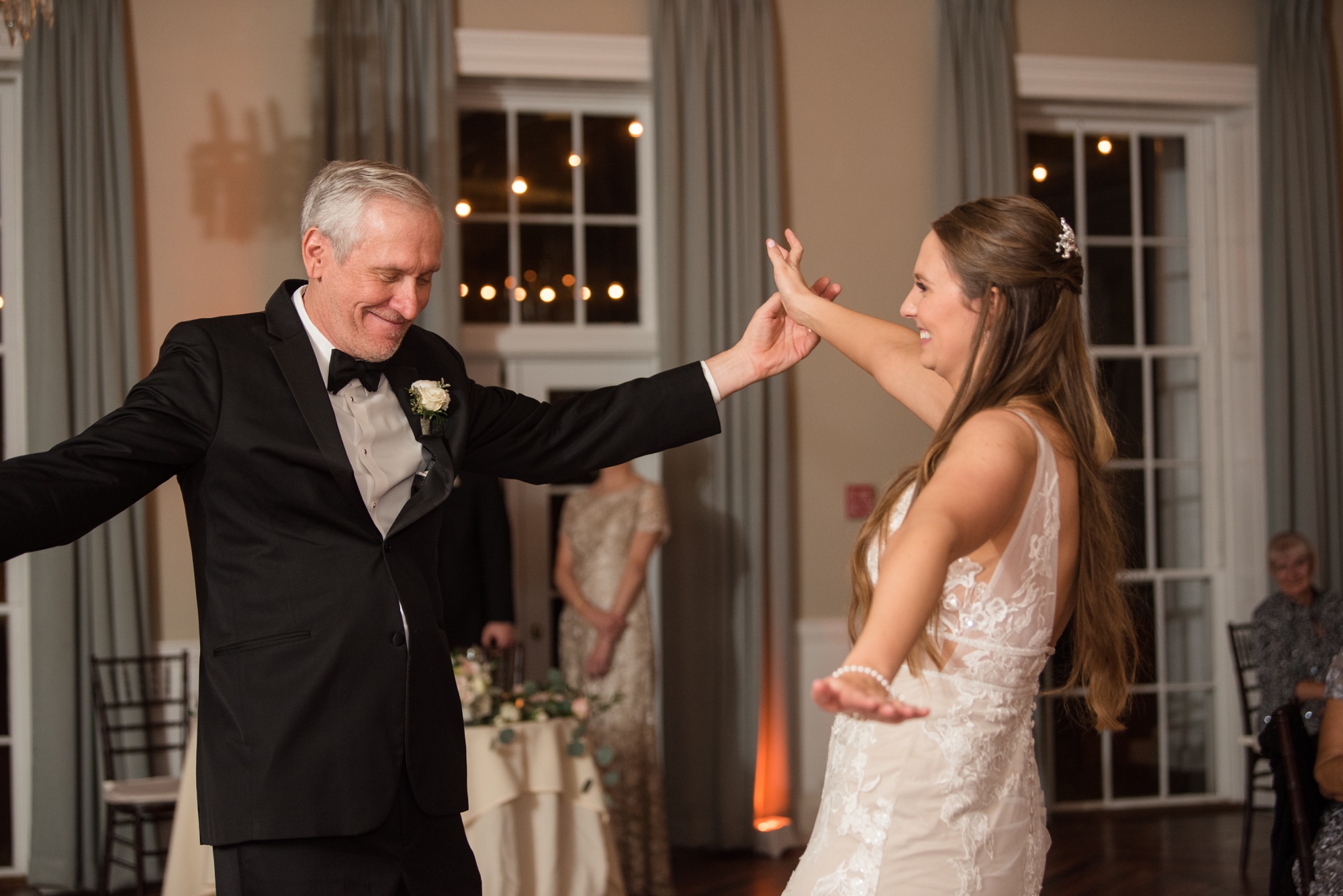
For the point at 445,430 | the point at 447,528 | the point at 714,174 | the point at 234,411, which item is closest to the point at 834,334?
the point at 445,430

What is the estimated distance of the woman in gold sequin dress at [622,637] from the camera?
186 inches

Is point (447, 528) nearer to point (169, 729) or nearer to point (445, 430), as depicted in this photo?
point (169, 729)

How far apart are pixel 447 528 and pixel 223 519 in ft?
10.1

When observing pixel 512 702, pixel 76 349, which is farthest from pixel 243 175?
pixel 512 702

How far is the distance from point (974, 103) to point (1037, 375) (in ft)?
14.2

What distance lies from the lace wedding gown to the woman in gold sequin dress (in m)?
3.12

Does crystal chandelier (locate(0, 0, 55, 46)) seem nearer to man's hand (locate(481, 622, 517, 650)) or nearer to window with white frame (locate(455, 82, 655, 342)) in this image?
window with white frame (locate(455, 82, 655, 342))

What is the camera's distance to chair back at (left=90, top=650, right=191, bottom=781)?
15.4ft

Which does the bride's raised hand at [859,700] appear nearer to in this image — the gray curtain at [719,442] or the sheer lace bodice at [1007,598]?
the sheer lace bodice at [1007,598]

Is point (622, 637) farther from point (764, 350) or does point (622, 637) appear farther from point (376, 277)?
point (376, 277)

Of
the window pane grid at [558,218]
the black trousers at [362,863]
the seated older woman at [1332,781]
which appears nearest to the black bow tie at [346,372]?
the black trousers at [362,863]

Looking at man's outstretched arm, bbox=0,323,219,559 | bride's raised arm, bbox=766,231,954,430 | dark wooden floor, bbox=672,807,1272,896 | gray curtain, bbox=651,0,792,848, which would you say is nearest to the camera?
man's outstretched arm, bbox=0,323,219,559

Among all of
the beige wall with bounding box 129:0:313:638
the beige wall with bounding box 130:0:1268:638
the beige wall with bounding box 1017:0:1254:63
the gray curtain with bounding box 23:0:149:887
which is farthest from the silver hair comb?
the beige wall with bounding box 1017:0:1254:63

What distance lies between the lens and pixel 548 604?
18.3ft
